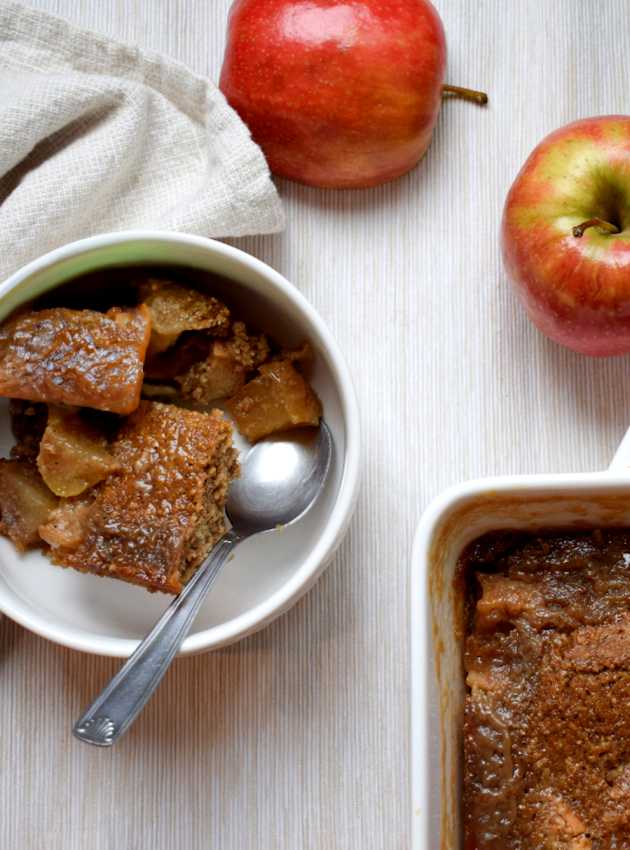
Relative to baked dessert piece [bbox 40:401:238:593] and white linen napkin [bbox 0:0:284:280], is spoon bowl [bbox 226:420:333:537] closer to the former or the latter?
baked dessert piece [bbox 40:401:238:593]

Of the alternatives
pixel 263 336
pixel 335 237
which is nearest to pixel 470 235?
pixel 335 237

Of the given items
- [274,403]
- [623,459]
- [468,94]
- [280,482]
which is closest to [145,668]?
[280,482]

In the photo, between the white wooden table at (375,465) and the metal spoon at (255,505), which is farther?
the white wooden table at (375,465)

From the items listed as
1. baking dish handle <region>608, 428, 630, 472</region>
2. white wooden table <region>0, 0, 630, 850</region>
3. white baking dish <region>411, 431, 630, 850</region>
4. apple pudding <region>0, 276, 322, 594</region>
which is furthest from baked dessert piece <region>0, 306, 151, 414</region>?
baking dish handle <region>608, 428, 630, 472</region>

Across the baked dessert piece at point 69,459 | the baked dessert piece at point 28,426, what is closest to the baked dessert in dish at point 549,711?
the baked dessert piece at point 69,459

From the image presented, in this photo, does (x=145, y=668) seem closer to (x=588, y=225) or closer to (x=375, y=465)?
(x=375, y=465)

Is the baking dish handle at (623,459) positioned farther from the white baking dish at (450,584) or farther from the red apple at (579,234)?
the red apple at (579,234)

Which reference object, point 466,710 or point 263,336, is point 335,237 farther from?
point 466,710
